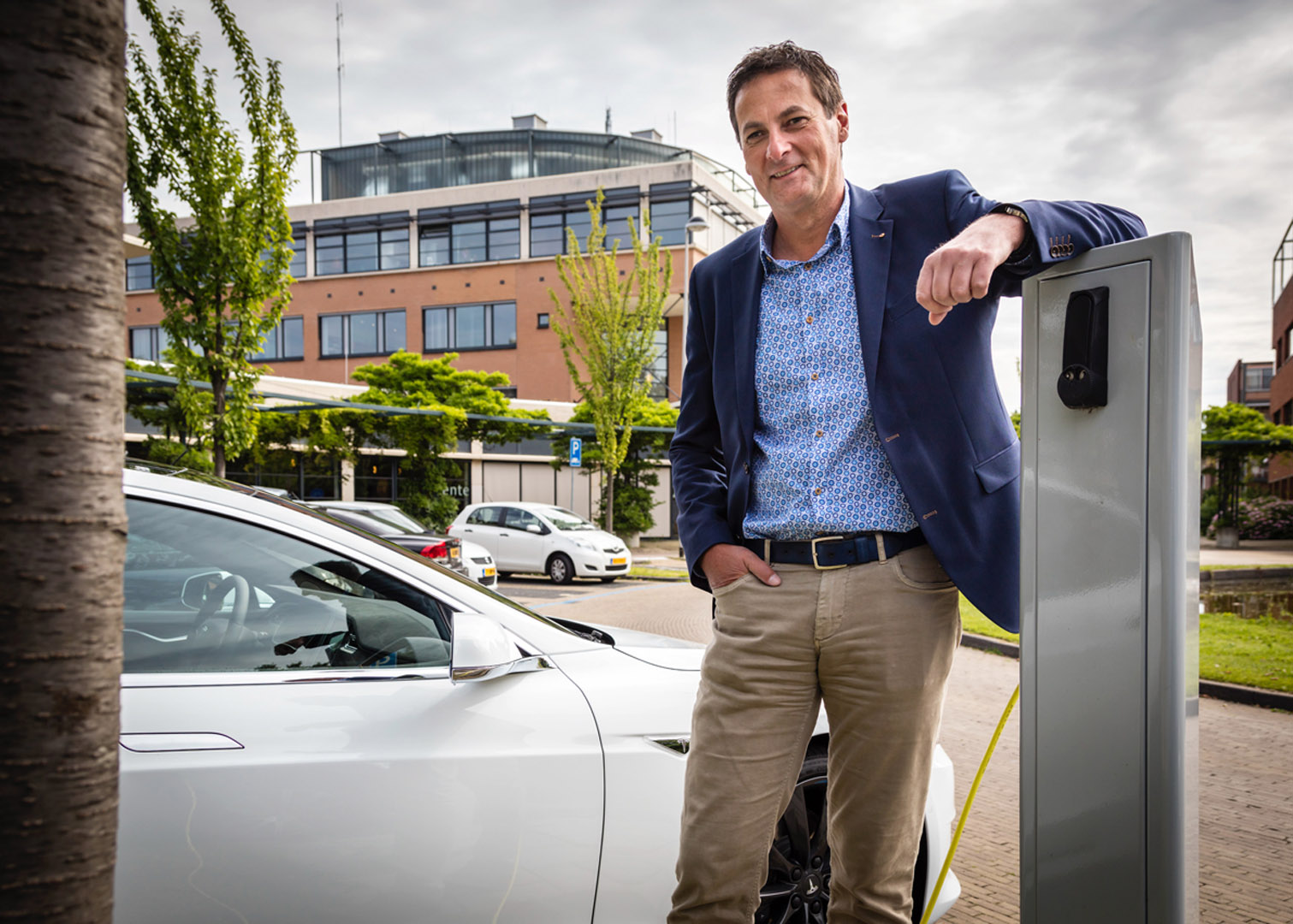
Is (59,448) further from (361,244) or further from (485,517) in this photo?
(361,244)

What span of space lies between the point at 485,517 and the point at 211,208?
27.4 feet

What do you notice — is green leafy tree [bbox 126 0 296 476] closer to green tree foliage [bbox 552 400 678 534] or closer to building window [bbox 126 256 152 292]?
green tree foliage [bbox 552 400 678 534]

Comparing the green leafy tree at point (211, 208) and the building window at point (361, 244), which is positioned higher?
the building window at point (361, 244)

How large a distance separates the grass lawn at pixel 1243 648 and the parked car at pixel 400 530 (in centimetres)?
569

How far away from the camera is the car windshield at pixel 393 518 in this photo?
1310cm

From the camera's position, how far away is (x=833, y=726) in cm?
192

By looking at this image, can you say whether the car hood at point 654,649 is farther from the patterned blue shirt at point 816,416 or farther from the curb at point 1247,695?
the curb at point 1247,695

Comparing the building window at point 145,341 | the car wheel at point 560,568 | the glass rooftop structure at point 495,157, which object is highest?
the glass rooftop structure at point 495,157

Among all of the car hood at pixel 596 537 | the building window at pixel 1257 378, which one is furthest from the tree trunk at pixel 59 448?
the building window at pixel 1257 378

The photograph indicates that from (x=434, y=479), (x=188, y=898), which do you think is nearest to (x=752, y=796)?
(x=188, y=898)

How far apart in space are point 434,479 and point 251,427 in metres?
14.2

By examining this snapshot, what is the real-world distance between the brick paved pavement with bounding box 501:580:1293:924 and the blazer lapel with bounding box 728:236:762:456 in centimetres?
221

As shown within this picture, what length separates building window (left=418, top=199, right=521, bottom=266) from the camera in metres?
42.9

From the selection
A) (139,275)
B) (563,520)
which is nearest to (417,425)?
(563,520)
